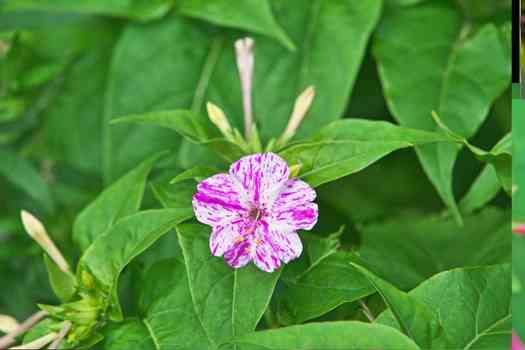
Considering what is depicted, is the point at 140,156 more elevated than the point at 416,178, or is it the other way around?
the point at 140,156

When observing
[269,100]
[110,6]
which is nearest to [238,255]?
[269,100]

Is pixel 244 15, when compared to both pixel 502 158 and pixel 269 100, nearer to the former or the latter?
pixel 269 100

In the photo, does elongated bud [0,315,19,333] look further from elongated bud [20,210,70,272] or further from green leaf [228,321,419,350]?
green leaf [228,321,419,350]

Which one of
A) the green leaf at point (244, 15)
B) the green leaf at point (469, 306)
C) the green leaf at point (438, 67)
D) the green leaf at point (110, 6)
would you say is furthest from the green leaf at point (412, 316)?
the green leaf at point (110, 6)

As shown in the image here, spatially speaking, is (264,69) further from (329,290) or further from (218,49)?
(329,290)

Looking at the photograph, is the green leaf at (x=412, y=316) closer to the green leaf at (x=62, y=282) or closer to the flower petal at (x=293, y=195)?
the flower petal at (x=293, y=195)

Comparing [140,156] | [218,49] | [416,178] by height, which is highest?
[218,49]

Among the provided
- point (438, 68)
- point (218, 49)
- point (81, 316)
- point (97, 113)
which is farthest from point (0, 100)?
point (438, 68)
